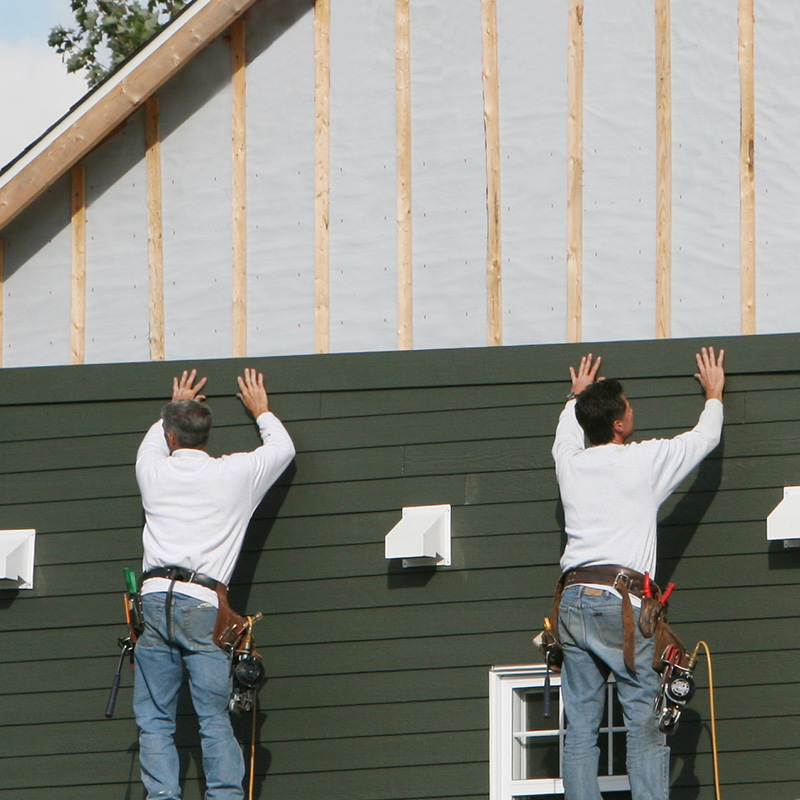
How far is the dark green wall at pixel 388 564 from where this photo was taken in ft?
23.5

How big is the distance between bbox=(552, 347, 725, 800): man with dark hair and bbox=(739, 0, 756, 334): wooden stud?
72cm

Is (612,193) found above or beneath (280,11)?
beneath

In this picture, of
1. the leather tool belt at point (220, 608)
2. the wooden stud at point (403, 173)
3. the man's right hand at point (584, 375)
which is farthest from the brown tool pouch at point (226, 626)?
the man's right hand at point (584, 375)

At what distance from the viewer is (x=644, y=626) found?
6.50 metres

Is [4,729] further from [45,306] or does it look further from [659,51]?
[659,51]

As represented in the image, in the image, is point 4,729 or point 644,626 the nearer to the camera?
point 644,626

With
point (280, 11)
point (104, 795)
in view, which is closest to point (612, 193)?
point (280, 11)

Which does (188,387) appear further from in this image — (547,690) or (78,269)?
(547,690)

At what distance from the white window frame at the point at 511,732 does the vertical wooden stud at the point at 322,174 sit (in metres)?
2.02

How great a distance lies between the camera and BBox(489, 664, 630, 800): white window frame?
7.25 metres

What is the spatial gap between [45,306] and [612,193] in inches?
128

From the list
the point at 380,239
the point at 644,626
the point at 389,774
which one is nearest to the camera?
the point at 644,626

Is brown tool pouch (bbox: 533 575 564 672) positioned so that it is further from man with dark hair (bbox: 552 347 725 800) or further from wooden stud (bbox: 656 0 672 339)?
wooden stud (bbox: 656 0 672 339)

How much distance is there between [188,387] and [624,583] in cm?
274
